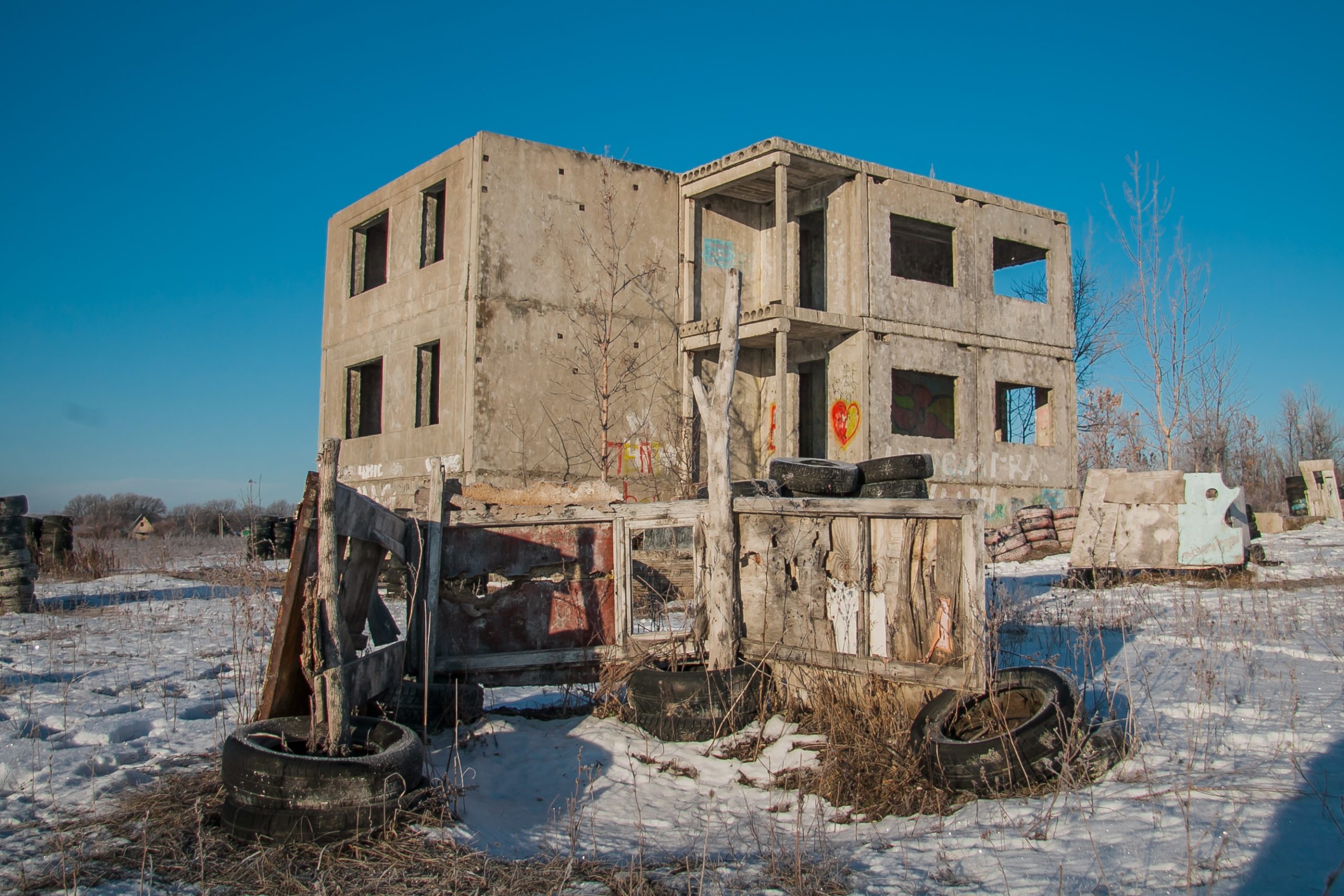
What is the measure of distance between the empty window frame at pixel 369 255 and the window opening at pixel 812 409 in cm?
930

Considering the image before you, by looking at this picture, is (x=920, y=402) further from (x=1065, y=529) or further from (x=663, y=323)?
(x=663, y=323)

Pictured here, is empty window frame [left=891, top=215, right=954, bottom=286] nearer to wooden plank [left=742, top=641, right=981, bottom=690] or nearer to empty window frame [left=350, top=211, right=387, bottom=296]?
empty window frame [left=350, top=211, right=387, bottom=296]

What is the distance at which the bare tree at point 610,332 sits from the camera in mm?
17312

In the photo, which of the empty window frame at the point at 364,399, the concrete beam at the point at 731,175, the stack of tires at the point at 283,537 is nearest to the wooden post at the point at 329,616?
the concrete beam at the point at 731,175

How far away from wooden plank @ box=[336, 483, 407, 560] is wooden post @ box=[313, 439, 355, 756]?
14cm

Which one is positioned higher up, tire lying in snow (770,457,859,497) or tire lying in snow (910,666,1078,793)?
tire lying in snow (770,457,859,497)

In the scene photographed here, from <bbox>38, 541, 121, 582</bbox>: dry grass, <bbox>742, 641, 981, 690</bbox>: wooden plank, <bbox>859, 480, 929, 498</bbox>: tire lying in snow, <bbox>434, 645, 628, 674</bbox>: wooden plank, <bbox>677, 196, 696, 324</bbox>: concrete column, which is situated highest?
<bbox>677, 196, 696, 324</bbox>: concrete column

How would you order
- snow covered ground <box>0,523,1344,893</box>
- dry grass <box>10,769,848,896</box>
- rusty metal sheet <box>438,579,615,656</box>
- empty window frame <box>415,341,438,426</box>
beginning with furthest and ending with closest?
empty window frame <box>415,341,438,426</box> < rusty metal sheet <box>438,579,615,656</box> < snow covered ground <box>0,523,1344,893</box> < dry grass <box>10,769,848,896</box>

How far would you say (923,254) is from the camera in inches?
900

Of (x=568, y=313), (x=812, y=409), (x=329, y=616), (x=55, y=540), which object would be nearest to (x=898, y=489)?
(x=329, y=616)

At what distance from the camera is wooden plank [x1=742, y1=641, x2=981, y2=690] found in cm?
634

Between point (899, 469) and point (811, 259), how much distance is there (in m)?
12.6

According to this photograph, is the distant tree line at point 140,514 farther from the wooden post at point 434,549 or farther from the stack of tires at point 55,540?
the wooden post at point 434,549

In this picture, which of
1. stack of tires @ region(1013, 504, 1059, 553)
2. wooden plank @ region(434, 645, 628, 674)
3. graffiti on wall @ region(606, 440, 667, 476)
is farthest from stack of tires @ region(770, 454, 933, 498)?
stack of tires @ region(1013, 504, 1059, 553)
